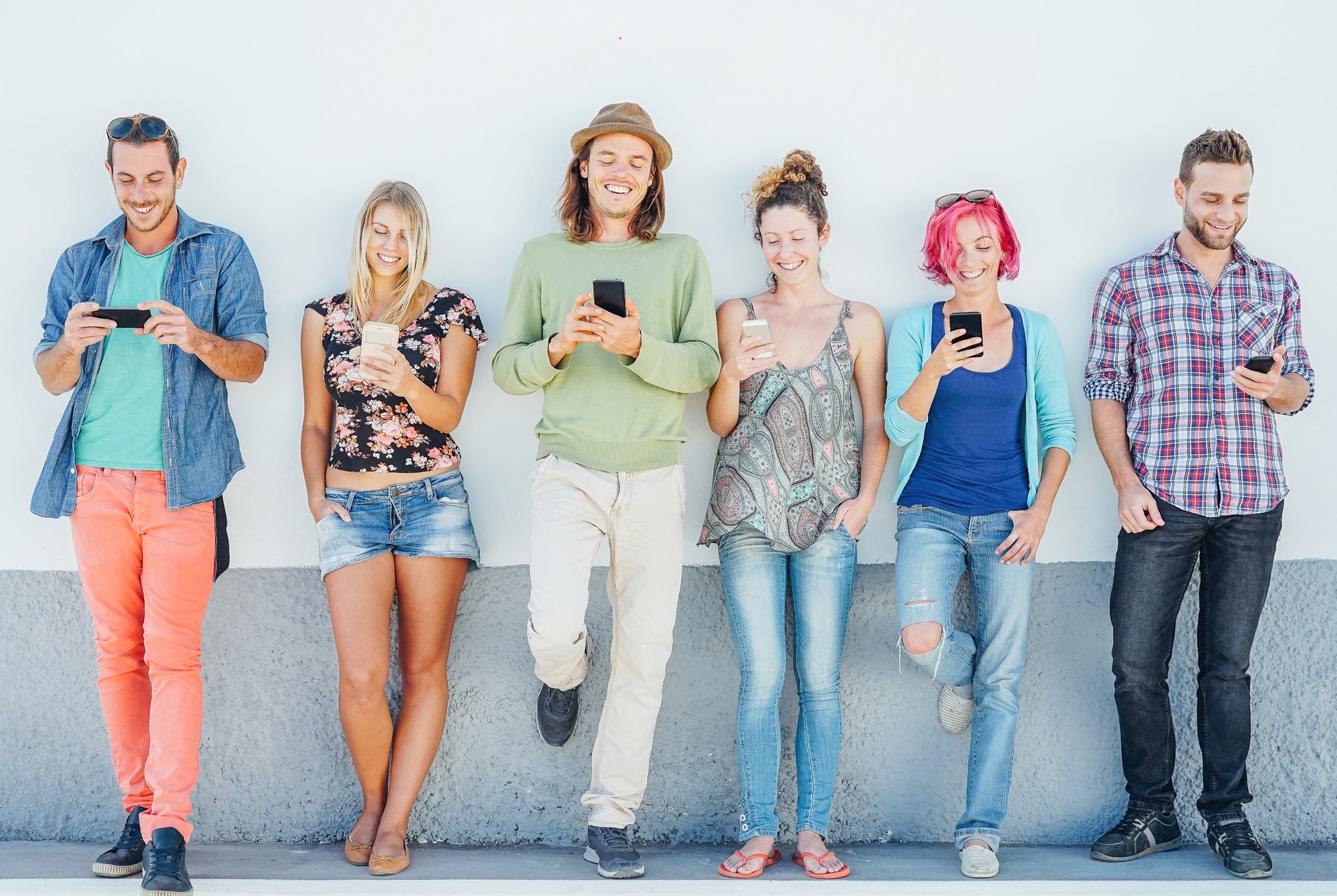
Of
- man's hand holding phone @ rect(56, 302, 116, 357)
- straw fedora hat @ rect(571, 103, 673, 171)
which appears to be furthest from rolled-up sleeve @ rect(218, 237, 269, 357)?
straw fedora hat @ rect(571, 103, 673, 171)

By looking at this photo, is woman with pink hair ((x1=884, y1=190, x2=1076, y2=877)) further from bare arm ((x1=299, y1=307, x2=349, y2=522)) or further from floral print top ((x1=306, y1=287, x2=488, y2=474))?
bare arm ((x1=299, y1=307, x2=349, y2=522))

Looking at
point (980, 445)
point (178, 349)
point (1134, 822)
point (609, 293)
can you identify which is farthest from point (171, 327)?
point (1134, 822)

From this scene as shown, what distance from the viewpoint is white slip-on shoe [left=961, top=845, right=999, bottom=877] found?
3.54m

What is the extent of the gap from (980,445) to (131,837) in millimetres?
3163

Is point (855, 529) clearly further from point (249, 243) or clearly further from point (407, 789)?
point (249, 243)

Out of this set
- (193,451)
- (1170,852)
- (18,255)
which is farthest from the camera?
(18,255)

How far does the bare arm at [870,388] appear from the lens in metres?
3.77

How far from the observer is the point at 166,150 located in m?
3.59

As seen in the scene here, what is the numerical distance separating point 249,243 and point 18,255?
0.88m

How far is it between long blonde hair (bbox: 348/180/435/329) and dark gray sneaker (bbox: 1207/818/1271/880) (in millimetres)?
3315

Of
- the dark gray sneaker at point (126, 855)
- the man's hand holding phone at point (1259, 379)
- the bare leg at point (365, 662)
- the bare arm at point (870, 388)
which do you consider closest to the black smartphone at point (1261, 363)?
the man's hand holding phone at point (1259, 379)

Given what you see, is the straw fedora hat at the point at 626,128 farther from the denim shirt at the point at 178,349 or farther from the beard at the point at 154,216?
the beard at the point at 154,216

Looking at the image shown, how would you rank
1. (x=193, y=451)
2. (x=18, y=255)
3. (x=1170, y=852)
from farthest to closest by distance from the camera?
1. (x=18, y=255)
2. (x=1170, y=852)
3. (x=193, y=451)

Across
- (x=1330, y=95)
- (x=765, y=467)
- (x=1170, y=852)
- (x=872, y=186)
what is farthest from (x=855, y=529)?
(x=1330, y=95)
